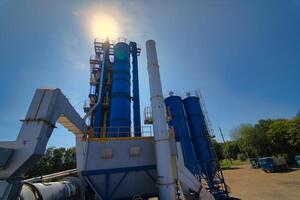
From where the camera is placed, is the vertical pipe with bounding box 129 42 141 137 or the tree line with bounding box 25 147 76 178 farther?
the tree line with bounding box 25 147 76 178

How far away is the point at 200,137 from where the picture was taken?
16.5 metres

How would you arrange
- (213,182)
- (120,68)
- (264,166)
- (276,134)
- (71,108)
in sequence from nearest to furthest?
(71,108)
(213,182)
(120,68)
(264,166)
(276,134)

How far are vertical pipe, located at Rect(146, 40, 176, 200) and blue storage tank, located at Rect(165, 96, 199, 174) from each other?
4.44 meters

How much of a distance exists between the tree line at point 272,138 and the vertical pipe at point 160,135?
25684 millimetres

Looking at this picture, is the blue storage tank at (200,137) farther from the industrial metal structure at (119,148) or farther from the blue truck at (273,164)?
the blue truck at (273,164)

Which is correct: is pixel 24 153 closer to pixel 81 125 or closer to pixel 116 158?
pixel 81 125

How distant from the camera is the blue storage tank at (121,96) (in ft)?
46.7

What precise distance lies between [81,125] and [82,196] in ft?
14.8

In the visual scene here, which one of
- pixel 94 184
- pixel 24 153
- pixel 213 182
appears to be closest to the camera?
pixel 24 153

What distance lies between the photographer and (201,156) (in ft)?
51.8

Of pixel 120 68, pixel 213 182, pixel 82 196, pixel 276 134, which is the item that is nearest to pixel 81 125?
pixel 82 196

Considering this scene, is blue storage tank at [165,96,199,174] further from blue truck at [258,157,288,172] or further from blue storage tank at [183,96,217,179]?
blue truck at [258,157,288,172]

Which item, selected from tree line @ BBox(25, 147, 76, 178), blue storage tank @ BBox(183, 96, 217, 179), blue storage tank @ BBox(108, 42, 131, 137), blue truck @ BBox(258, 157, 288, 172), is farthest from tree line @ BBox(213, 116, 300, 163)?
tree line @ BBox(25, 147, 76, 178)

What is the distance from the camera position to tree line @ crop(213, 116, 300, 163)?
98.5ft
